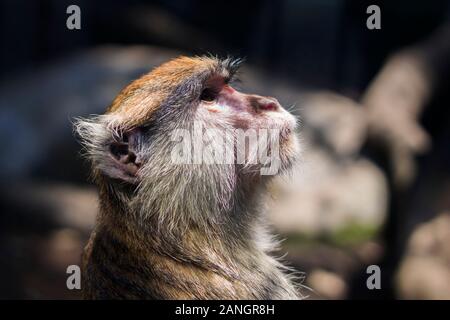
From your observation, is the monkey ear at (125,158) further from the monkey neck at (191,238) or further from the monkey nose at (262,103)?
the monkey nose at (262,103)

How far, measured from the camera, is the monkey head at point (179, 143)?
5.90ft

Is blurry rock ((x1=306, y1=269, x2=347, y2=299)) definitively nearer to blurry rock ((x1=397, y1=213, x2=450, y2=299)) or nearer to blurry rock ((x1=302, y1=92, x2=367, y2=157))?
blurry rock ((x1=397, y1=213, x2=450, y2=299))

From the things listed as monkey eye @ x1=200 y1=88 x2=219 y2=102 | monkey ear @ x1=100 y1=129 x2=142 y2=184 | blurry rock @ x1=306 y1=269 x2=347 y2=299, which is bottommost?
blurry rock @ x1=306 y1=269 x2=347 y2=299

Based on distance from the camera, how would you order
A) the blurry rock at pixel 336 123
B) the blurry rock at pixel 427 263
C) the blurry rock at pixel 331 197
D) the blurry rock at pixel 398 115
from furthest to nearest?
1. the blurry rock at pixel 336 123
2. the blurry rock at pixel 398 115
3. the blurry rock at pixel 331 197
4. the blurry rock at pixel 427 263

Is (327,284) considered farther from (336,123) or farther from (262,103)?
(262,103)

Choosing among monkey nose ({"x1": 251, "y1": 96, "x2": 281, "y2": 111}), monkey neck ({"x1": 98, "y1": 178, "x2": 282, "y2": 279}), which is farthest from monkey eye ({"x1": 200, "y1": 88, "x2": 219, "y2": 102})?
monkey neck ({"x1": 98, "y1": 178, "x2": 282, "y2": 279})

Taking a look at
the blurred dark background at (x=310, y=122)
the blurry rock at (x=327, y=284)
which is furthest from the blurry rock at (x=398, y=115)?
the blurry rock at (x=327, y=284)

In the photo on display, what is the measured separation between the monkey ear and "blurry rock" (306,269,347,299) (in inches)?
72.2

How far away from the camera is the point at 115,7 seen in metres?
4.34

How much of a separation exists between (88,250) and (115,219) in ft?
0.62

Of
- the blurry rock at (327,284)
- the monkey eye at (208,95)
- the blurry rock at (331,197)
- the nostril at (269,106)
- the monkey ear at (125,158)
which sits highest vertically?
the monkey eye at (208,95)

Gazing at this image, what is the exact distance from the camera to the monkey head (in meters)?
1.80

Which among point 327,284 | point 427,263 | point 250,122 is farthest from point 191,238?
point 427,263
